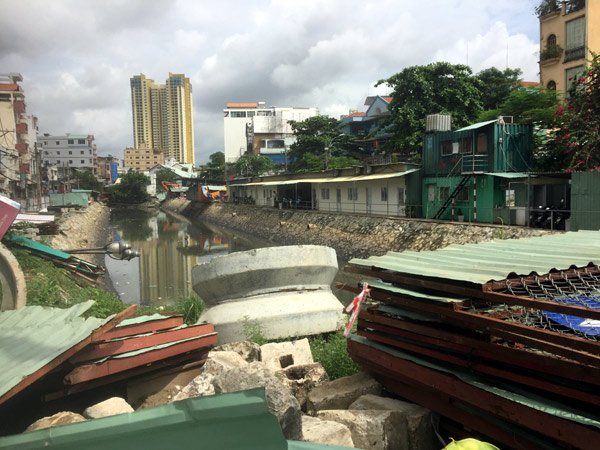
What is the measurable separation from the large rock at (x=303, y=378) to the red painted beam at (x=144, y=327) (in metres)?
1.70

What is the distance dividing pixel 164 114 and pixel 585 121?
157 meters

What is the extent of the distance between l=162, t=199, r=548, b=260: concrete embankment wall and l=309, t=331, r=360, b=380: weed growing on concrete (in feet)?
44.0

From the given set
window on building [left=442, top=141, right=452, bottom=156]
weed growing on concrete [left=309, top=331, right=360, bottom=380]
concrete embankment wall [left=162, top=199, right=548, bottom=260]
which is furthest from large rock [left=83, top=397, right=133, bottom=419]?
window on building [left=442, top=141, right=452, bottom=156]

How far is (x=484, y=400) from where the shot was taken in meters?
3.74

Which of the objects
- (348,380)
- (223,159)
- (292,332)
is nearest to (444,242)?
(292,332)

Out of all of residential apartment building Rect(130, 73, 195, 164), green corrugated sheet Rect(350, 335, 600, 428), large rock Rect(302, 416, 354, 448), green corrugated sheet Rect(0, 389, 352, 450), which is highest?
residential apartment building Rect(130, 73, 195, 164)

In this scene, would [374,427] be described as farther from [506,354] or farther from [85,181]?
[85,181]

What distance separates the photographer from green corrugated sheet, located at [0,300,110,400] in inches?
162

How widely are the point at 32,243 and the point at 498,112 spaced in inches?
1015

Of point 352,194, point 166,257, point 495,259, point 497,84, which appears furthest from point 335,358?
point 497,84

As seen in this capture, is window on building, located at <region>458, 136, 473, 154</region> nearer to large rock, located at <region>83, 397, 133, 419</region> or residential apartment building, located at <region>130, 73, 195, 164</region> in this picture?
large rock, located at <region>83, 397, 133, 419</region>

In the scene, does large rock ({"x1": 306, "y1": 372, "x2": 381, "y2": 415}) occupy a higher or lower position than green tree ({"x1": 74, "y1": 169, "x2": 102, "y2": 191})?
lower

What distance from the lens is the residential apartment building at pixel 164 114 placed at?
15625 cm

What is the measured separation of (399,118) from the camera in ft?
111
